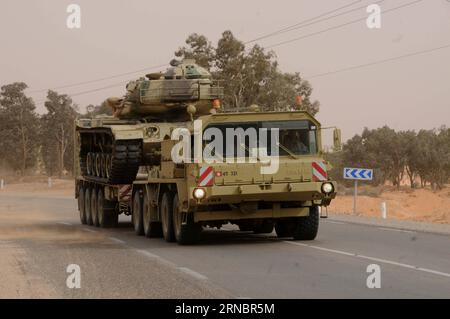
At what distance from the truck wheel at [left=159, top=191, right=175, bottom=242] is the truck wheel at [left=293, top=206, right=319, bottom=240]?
2.58 metres

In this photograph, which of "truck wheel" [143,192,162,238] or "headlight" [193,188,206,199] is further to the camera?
"truck wheel" [143,192,162,238]

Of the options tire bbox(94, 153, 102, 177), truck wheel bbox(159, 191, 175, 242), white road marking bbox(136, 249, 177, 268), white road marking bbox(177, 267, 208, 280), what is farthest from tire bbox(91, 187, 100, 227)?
white road marking bbox(177, 267, 208, 280)

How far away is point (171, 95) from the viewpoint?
81.0ft

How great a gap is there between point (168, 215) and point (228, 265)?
496 centimetres

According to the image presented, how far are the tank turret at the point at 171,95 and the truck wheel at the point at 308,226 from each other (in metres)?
6.59

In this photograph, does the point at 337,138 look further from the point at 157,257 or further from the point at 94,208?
the point at 94,208

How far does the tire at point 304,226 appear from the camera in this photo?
739 inches

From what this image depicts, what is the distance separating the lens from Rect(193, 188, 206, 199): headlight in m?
17.1

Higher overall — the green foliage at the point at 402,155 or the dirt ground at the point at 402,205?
the green foliage at the point at 402,155

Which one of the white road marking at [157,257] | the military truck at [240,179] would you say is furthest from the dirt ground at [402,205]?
the white road marking at [157,257]

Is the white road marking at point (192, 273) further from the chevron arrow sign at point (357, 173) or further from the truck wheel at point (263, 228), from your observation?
the chevron arrow sign at point (357, 173)

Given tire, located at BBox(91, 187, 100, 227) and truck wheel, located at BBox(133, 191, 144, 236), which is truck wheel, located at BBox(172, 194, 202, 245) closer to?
truck wheel, located at BBox(133, 191, 144, 236)

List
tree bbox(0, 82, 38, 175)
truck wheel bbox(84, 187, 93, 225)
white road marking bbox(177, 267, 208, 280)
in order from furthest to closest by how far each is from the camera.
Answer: tree bbox(0, 82, 38, 175), truck wheel bbox(84, 187, 93, 225), white road marking bbox(177, 267, 208, 280)

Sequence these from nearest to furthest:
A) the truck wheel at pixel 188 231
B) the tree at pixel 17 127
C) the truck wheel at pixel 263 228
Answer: the truck wheel at pixel 188 231 < the truck wheel at pixel 263 228 < the tree at pixel 17 127
